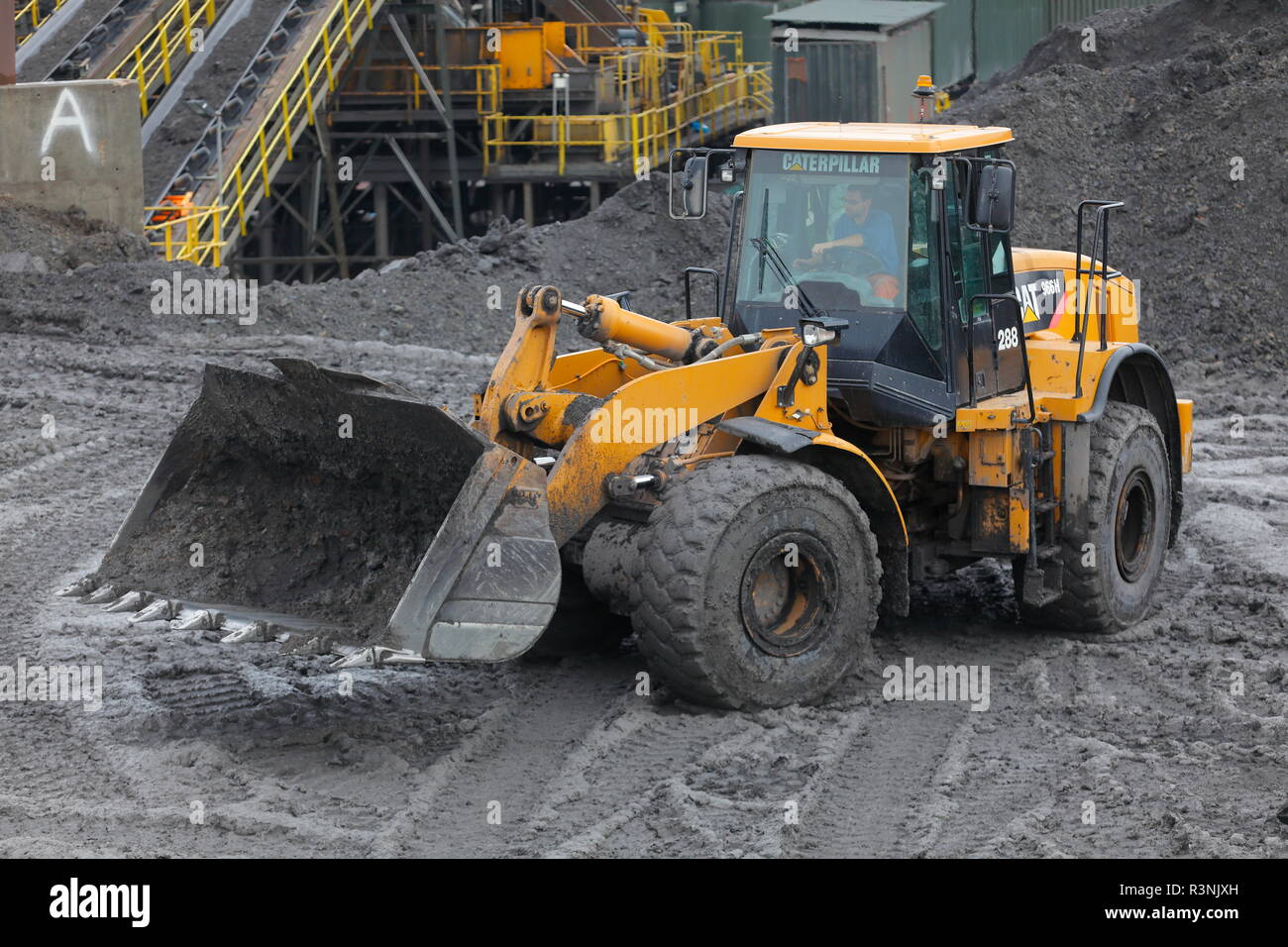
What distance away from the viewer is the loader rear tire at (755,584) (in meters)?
7.46

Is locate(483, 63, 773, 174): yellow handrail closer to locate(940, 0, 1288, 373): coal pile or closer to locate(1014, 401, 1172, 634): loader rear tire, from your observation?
locate(940, 0, 1288, 373): coal pile

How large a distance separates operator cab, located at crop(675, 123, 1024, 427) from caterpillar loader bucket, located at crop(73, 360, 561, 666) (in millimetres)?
1935

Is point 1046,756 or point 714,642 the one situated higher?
point 714,642

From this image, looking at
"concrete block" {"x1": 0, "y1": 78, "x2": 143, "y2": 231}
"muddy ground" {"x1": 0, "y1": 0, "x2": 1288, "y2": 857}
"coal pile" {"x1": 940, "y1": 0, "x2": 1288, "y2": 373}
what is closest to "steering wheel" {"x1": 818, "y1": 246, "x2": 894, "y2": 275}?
"muddy ground" {"x1": 0, "y1": 0, "x2": 1288, "y2": 857}

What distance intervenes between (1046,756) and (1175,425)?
136 inches

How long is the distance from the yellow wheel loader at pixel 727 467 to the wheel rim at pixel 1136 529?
0.93ft

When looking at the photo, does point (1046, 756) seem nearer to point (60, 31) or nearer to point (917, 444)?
point (917, 444)

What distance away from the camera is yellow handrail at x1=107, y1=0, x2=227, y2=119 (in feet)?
76.2

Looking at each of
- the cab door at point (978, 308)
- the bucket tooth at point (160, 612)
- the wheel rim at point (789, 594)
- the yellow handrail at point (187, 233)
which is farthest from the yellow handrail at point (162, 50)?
the wheel rim at point (789, 594)

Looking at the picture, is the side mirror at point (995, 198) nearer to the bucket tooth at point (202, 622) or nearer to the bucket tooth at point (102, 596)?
the bucket tooth at point (202, 622)

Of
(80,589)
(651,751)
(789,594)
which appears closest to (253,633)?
(80,589)

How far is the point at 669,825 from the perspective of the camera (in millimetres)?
6613

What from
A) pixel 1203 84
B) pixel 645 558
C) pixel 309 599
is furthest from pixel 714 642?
pixel 1203 84

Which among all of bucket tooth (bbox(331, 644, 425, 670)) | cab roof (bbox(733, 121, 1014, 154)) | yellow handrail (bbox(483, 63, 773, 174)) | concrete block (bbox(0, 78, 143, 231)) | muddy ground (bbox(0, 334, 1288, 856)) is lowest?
muddy ground (bbox(0, 334, 1288, 856))
